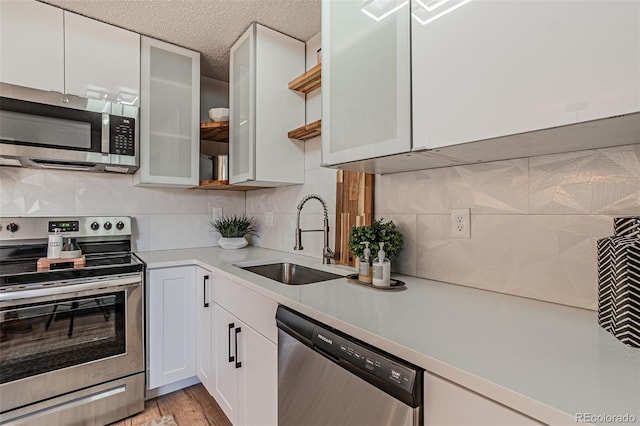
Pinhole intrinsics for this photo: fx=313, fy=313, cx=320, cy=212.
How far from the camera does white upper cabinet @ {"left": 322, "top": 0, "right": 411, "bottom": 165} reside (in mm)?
1039

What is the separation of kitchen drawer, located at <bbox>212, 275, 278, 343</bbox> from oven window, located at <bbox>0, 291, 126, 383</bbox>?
567mm

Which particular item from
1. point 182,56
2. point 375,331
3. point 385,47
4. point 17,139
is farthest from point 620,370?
point 182,56

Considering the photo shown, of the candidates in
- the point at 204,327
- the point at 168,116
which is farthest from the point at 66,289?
the point at 168,116

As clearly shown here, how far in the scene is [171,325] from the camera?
1.88m

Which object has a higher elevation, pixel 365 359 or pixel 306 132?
pixel 306 132

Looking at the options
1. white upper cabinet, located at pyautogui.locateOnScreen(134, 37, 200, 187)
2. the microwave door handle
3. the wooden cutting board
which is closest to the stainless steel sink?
the wooden cutting board

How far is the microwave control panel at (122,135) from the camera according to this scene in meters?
1.91

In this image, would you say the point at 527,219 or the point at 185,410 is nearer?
the point at 527,219

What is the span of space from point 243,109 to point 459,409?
6.44ft

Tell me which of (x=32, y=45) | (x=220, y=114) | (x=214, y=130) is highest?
(x=32, y=45)

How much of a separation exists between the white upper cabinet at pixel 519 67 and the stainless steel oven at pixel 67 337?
1.72 meters

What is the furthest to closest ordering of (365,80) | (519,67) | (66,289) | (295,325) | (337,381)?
(66,289)
(365,80)
(295,325)
(337,381)
(519,67)

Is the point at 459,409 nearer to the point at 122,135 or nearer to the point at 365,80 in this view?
the point at 365,80
